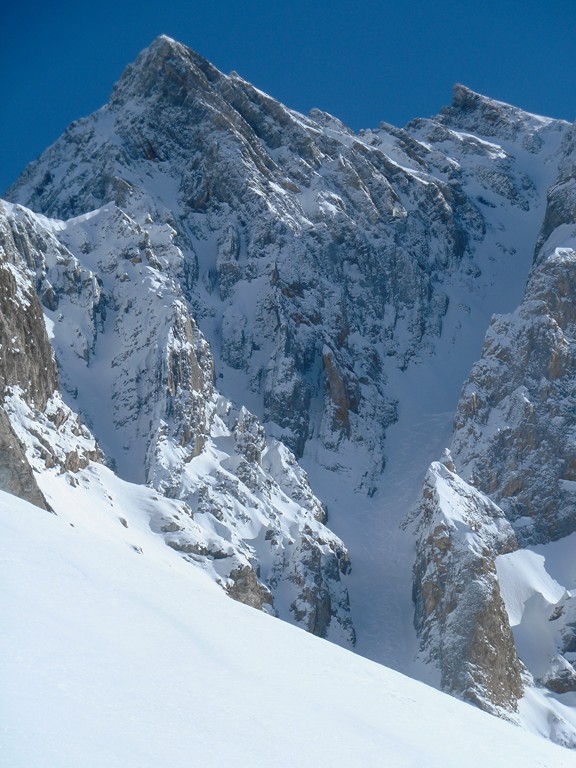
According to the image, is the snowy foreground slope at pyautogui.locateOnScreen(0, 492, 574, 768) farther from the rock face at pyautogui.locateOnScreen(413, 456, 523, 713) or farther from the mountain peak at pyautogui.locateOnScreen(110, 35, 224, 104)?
the mountain peak at pyautogui.locateOnScreen(110, 35, 224, 104)

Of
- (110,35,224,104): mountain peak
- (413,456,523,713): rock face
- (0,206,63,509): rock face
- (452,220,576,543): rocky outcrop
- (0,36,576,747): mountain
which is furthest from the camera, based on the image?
(110,35,224,104): mountain peak

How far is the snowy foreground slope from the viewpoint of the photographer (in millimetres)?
13070

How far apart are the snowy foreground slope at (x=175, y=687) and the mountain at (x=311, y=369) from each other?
1304 inches

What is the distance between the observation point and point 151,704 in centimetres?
1431

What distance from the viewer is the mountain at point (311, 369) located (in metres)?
84.9

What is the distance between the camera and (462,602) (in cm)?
8781

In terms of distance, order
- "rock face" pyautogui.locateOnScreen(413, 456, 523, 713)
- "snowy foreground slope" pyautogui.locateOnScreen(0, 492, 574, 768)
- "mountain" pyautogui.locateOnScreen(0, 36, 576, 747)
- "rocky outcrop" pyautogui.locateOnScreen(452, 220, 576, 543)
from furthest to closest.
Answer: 1. "rocky outcrop" pyautogui.locateOnScreen(452, 220, 576, 543)
2. "mountain" pyautogui.locateOnScreen(0, 36, 576, 747)
3. "rock face" pyautogui.locateOnScreen(413, 456, 523, 713)
4. "snowy foreground slope" pyautogui.locateOnScreen(0, 492, 574, 768)

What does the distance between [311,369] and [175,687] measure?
11088 centimetres

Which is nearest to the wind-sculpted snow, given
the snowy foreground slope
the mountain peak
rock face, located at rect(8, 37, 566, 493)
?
rock face, located at rect(8, 37, 566, 493)

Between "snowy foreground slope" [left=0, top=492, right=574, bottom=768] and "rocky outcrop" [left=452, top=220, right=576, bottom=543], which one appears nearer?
"snowy foreground slope" [left=0, top=492, right=574, bottom=768]

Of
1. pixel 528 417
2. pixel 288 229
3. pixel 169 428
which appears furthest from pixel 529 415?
pixel 288 229

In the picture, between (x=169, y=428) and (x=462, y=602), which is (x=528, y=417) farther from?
(x=169, y=428)

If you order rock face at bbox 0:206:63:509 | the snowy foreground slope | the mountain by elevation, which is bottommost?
the snowy foreground slope

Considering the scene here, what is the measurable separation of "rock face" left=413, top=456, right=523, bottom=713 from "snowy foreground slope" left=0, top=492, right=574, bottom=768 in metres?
63.9
